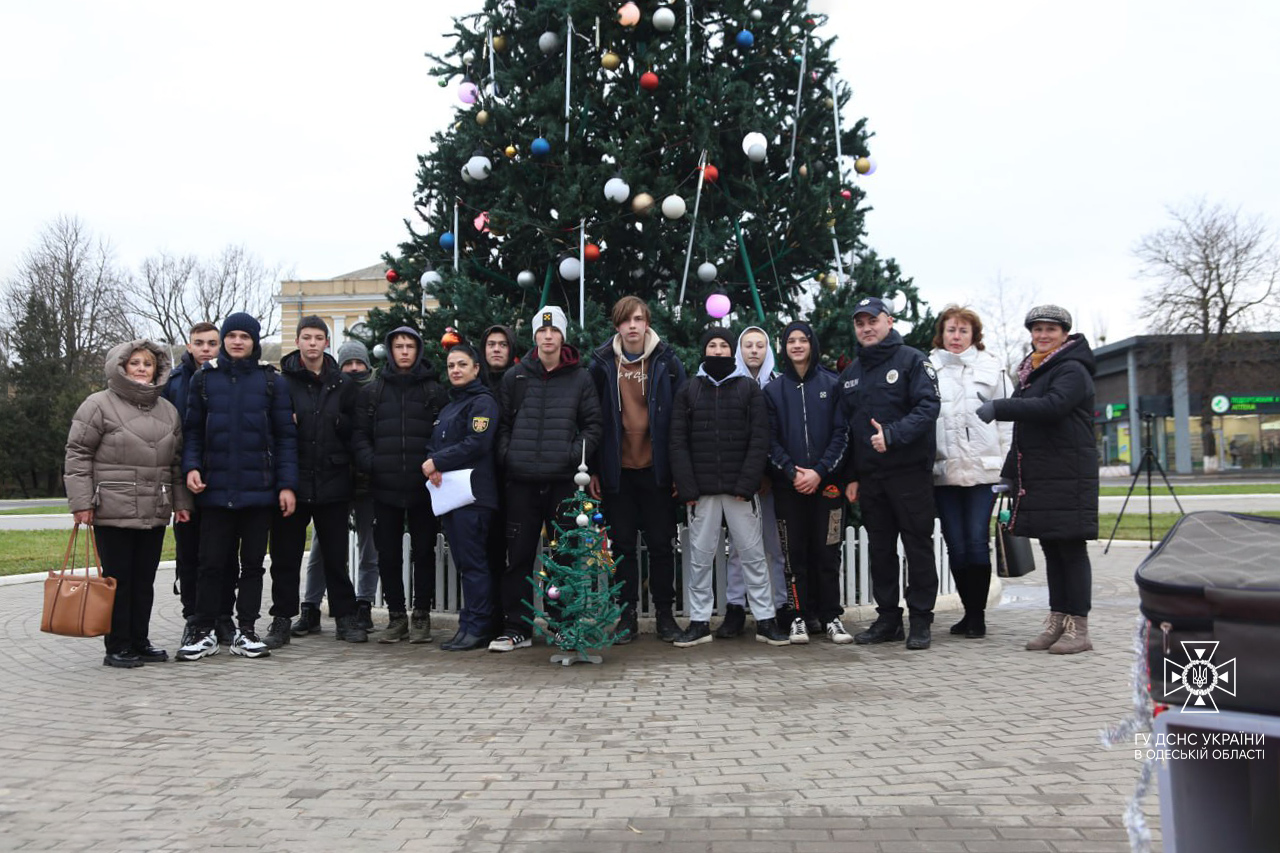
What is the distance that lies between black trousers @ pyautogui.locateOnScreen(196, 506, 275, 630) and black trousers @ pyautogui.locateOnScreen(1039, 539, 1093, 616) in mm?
5312

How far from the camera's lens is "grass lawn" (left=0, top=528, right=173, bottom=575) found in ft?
41.3

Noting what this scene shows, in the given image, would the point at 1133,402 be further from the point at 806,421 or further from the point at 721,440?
the point at 721,440

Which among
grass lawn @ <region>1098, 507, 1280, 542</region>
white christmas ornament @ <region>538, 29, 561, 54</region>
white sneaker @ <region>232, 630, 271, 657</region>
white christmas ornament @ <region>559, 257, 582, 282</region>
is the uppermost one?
white christmas ornament @ <region>538, 29, 561, 54</region>

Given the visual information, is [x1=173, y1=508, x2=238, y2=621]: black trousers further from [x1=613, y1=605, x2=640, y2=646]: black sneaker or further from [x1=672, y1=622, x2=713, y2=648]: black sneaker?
[x1=672, y1=622, x2=713, y2=648]: black sneaker

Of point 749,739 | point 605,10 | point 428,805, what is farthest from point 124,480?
point 605,10

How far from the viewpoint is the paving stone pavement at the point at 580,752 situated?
3.22 m

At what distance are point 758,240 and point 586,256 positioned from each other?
1.62 m

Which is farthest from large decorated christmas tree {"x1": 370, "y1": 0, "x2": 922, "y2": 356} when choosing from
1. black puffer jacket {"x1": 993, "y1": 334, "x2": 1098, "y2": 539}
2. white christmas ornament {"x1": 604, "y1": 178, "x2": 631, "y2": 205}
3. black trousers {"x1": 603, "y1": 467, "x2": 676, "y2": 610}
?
black puffer jacket {"x1": 993, "y1": 334, "x2": 1098, "y2": 539}

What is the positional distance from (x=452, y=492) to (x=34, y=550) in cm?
1220

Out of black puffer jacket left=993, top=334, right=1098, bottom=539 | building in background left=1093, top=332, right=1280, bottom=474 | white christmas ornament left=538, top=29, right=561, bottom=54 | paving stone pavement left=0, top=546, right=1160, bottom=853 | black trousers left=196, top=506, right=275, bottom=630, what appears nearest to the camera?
paving stone pavement left=0, top=546, right=1160, bottom=853

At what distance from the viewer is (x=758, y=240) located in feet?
27.4

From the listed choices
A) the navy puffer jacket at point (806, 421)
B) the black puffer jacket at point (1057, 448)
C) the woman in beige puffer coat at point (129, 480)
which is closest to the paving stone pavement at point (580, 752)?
the woman in beige puffer coat at point (129, 480)

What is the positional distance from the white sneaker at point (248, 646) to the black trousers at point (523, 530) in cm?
167

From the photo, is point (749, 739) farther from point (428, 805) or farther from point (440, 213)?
point (440, 213)
